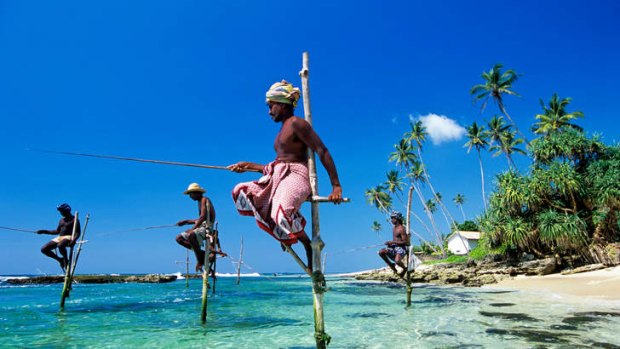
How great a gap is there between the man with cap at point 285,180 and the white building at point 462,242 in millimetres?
51161

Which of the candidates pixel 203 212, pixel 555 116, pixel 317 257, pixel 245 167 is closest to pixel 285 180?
pixel 245 167

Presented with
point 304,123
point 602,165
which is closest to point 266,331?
point 304,123

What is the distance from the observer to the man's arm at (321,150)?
405cm

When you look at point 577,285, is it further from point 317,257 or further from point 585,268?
point 317,257

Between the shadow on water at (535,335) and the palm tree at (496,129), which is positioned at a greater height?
the palm tree at (496,129)

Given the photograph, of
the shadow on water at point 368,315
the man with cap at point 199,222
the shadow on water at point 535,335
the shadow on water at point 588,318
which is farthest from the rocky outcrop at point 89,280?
the shadow on water at point 535,335

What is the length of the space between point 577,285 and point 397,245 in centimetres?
1046

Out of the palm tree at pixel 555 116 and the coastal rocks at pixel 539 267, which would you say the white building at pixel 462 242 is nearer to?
the palm tree at pixel 555 116

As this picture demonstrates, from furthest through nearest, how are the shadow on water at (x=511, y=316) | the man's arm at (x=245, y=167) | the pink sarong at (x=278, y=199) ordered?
the shadow on water at (x=511, y=316) < the man's arm at (x=245, y=167) < the pink sarong at (x=278, y=199)

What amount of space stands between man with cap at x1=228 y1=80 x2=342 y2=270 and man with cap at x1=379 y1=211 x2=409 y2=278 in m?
8.74

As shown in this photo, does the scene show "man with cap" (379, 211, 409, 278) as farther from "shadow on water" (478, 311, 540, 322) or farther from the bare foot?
the bare foot

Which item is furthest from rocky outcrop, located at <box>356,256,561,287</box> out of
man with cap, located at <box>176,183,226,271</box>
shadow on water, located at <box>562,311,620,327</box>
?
man with cap, located at <box>176,183,226,271</box>

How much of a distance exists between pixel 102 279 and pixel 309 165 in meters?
46.5

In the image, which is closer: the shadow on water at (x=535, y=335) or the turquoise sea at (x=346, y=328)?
the shadow on water at (x=535, y=335)
